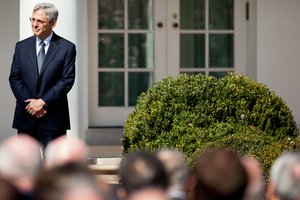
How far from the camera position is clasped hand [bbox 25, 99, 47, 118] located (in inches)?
332

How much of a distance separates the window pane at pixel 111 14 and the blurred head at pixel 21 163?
8.34 m

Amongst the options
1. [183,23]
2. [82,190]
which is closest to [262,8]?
[183,23]

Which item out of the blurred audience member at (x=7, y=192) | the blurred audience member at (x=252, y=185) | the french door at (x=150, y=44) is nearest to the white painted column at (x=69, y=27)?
the french door at (x=150, y=44)

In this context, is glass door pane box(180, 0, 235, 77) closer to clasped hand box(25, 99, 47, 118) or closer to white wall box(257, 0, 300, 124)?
white wall box(257, 0, 300, 124)

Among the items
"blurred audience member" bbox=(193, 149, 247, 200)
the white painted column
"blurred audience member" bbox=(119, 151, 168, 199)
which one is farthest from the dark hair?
the white painted column

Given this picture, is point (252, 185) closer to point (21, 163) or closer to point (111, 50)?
point (21, 163)

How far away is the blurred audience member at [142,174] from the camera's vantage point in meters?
4.50

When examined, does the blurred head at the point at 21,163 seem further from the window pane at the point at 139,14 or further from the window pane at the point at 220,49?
the window pane at the point at 220,49

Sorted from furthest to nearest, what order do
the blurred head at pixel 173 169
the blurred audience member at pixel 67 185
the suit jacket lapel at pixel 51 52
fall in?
1. the suit jacket lapel at pixel 51 52
2. the blurred head at pixel 173 169
3. the blurred audience member at pixel 67 185

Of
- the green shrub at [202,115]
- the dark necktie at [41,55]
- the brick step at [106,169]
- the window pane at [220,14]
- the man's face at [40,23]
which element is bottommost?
the brick step at [106,169]

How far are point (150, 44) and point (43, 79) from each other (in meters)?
4.65

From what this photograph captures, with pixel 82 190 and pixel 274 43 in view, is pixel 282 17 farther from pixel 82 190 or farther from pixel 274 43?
pixel 82 190

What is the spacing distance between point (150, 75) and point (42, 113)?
4.76 m

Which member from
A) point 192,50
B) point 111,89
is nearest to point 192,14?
point 192,50
